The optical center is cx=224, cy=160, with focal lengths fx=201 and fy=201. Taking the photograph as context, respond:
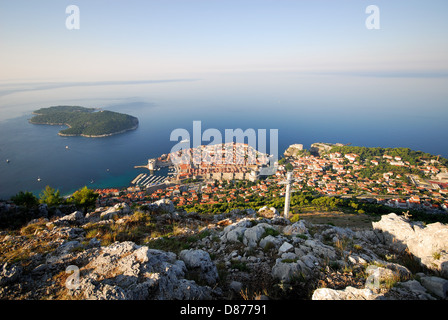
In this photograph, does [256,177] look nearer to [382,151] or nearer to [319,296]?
[382,151]

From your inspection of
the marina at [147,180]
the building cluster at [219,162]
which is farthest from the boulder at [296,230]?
the marina at [147,180]

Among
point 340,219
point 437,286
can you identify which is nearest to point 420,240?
point 437,286

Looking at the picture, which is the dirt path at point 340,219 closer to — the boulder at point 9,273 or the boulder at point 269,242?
the boulder at point 269,242

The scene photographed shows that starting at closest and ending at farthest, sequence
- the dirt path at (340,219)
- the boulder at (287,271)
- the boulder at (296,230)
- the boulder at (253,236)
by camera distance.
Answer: the boulder at (287,271), the boulder at (253,236), the boulder at (296,230), the dirt path at (340,219)

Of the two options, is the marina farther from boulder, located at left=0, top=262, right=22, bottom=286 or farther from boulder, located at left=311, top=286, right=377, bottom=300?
boulder, located at left=311, top=286, right=377, bottom=300

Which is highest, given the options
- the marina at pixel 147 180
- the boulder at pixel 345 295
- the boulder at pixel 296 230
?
the boulder at pixel 345 295

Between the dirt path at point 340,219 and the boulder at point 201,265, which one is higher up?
the boulder at point 201,265

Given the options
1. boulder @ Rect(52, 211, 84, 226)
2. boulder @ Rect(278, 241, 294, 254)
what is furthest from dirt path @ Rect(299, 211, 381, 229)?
boulder @ Rect(52, 211, 84, 226)
